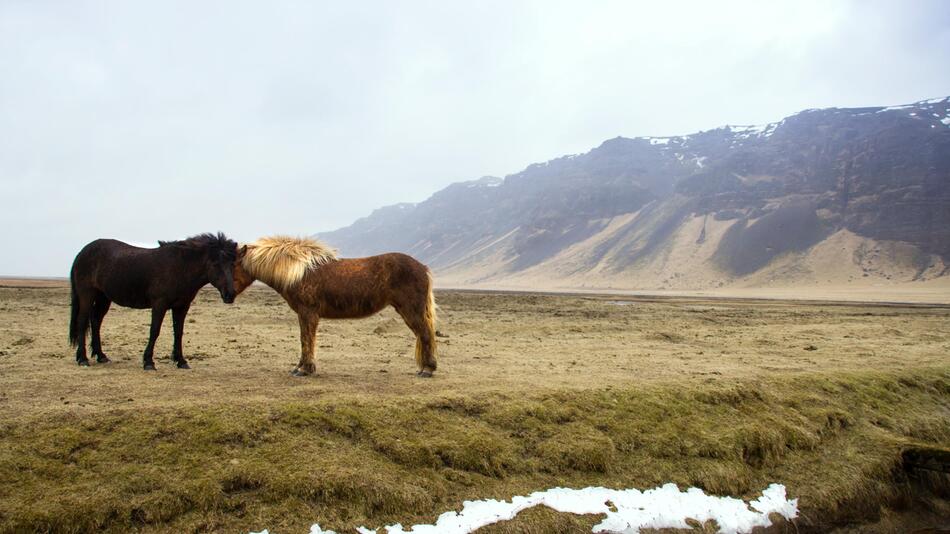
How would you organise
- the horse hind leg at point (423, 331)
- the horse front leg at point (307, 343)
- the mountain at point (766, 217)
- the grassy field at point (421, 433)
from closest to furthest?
1. the grassy field at point (421, 433)
2. the horse front leg at point (307, 343)
3. the horse hind leg at point (423, 331)
4. the mountain at point (766, 217)

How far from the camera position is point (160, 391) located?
824cm

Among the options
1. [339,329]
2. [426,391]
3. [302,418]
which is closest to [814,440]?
[426,391]

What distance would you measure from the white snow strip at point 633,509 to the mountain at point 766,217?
104 meters

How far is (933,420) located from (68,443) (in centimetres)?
1473

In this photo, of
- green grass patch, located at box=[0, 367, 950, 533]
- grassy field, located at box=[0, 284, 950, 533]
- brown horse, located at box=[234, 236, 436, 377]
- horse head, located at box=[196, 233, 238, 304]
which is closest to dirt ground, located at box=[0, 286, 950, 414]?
grassy field, located at box=[0, 284, 950, 533]

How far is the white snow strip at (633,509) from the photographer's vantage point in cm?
643

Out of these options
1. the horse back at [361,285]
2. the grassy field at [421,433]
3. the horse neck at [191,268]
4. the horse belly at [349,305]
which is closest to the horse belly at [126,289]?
the horse neck at [191,268]

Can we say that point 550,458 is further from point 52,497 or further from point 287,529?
point 52,497

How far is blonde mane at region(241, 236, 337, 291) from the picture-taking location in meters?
10.3

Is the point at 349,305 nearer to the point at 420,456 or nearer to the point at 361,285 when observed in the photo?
the point at 361,285

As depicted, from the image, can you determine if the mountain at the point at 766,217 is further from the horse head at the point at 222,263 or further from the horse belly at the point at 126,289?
the horse belly at the point at 126,289

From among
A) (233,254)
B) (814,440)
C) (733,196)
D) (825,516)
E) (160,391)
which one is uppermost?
(733,196)

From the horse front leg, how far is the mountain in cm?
10562

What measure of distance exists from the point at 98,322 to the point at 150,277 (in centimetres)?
165
